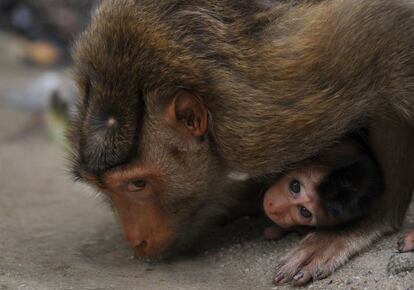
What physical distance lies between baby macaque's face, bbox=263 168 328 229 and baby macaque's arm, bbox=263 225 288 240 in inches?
7.4

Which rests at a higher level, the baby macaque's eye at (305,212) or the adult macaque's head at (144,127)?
the adult macaque's head at (144,127)

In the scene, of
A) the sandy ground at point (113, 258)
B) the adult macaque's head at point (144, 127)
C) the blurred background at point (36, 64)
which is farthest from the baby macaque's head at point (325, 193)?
the blurred background at point (36, 64)

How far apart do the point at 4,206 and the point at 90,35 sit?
1.91 meters

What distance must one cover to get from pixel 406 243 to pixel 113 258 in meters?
1.67

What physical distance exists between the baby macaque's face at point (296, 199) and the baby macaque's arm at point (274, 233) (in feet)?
0.61

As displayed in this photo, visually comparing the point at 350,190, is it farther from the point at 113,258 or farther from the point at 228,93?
the point at 113,258

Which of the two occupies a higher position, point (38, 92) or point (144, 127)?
point (144, 127)

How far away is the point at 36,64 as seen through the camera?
1230 centimetres

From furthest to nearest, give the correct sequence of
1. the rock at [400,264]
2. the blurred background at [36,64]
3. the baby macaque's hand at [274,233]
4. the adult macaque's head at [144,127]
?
the blurred background at [36,64]
the baby macaque's hand at [274,233]
the adult macaque's head at [144,127]
the rock at [400,264]

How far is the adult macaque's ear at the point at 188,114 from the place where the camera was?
4.64m

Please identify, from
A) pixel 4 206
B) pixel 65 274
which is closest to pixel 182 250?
pixel 65 274

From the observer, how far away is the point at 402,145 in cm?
484

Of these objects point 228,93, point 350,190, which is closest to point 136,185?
point 228,93

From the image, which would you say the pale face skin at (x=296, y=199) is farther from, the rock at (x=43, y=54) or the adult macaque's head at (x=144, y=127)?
the rock at (x=43, y=54)
